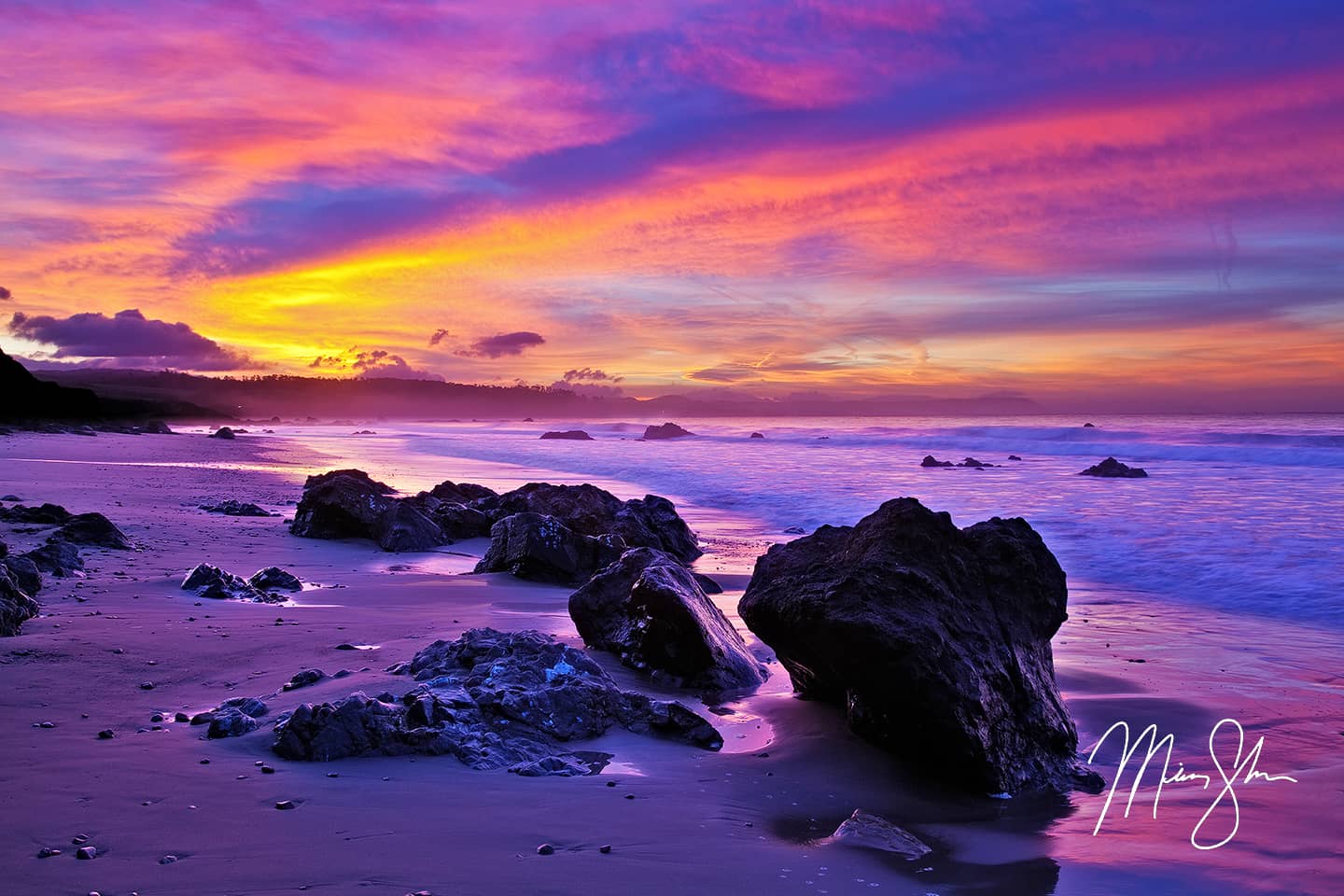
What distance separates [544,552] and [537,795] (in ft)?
17.3

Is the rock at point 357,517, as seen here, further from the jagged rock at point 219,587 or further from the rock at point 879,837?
the rock at point 879,837

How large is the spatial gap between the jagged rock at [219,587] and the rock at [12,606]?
4.18 ft

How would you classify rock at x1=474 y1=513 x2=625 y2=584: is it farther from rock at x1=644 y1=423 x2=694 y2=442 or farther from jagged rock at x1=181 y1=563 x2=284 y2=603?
rock at x1=644 y1=423 x2=694 y2=442

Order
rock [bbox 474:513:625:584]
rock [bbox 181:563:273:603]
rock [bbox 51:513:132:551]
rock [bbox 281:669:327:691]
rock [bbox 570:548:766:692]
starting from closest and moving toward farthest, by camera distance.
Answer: rock [bbox 281:669:327:691]
rock [bbox 570:548:766:692]
rock [bbox 181:563:273:603]
rock [bbox 51:513:132:551]
rock [bbox 474:513:625:584]

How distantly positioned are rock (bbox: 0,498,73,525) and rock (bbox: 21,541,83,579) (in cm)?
210

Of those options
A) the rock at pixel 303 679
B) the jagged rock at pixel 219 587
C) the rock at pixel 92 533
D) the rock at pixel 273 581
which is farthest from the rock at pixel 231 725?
the rock at pixel 92 533

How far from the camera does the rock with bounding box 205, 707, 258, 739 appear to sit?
3.98m

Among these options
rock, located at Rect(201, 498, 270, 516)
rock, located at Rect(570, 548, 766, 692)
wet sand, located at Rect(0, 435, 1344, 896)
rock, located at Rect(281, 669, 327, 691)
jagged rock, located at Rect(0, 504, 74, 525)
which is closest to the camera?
wet sand, located at Rect(0, 435, 1344, 896)

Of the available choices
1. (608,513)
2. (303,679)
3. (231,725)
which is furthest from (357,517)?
(231,725)

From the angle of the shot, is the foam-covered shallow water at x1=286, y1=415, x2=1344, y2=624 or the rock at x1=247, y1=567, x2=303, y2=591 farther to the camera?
the foam-covered shallow water at x1=286, y1=415, x2=1344, y2=624

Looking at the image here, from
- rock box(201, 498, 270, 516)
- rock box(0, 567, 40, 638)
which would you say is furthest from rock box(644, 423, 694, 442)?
rock box(0, 567, 40, 638)

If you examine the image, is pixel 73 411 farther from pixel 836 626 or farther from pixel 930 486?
pixel 836 626

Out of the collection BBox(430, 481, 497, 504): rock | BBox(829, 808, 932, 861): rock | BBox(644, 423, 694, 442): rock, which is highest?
BBox(644, 423, 694, 442): rock

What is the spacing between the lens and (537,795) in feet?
11.9
